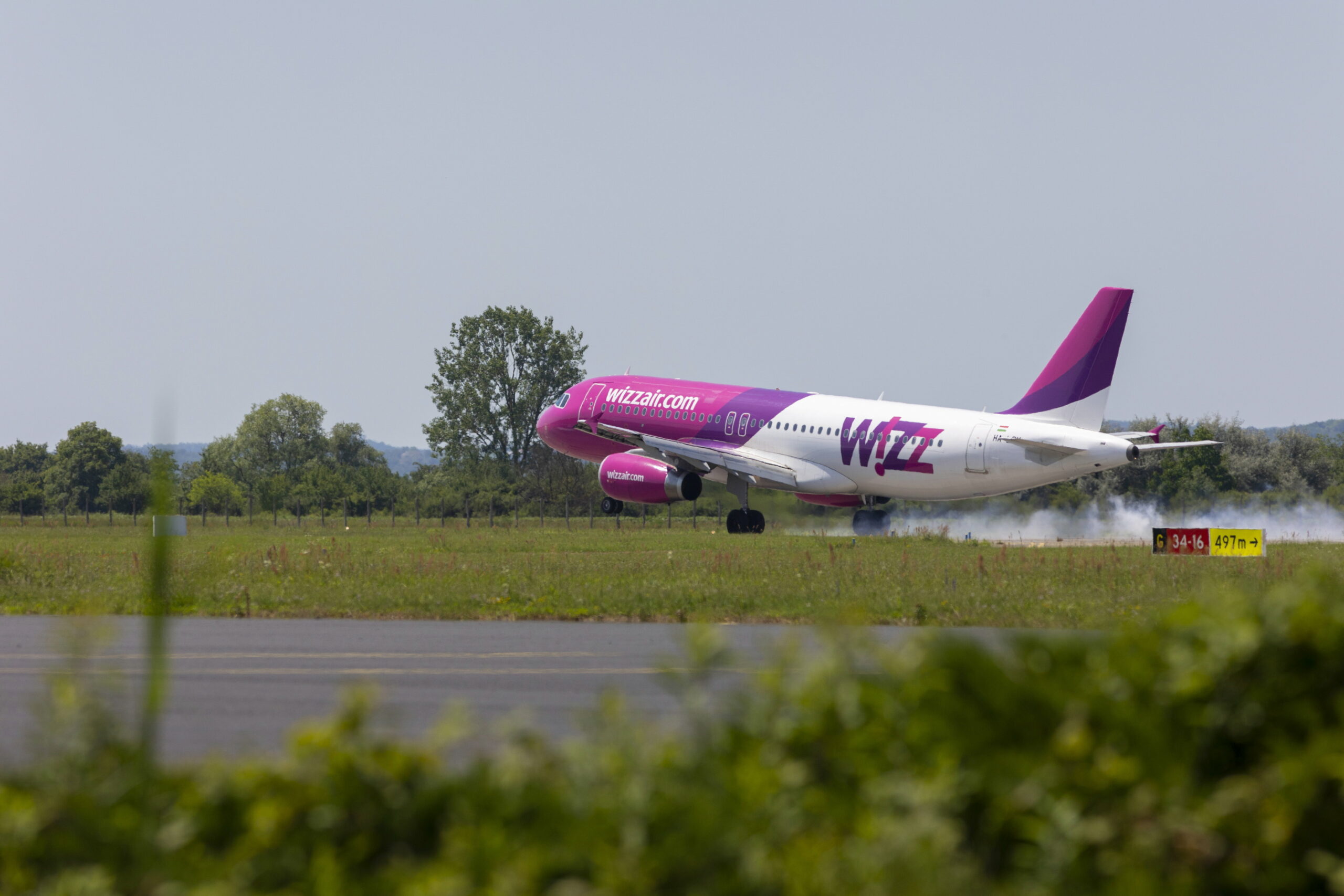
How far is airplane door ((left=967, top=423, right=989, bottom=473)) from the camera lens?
128ft

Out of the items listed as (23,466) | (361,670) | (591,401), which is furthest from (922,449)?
(23,466)

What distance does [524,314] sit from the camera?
112m

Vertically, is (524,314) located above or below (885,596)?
above

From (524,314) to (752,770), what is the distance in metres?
109

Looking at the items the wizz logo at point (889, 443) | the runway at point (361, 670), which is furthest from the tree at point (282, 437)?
the runway at point (361, 670)

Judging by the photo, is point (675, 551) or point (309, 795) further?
point (675, 551)

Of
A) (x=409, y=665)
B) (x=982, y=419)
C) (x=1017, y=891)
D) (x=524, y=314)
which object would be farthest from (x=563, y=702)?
(x=524, y=314)

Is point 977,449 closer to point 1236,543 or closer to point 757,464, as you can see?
point 757,464

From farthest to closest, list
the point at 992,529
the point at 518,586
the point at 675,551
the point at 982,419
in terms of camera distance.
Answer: the point at 992,529
the point at 982,419
the point at 675,551
the point at 518,586

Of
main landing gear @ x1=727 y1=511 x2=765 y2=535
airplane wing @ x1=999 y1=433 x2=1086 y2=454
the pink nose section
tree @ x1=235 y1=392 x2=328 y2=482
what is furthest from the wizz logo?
tree @ x1=235 y1=392 x2=328 y2=482

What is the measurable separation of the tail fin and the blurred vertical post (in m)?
37.8

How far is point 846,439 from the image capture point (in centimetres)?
4200

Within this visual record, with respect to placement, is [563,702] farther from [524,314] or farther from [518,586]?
[524,314]

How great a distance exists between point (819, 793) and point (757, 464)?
3980 centimetres
